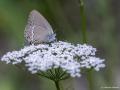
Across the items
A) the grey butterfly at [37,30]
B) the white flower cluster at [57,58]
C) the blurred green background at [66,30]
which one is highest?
the blurred green background at [66,30]

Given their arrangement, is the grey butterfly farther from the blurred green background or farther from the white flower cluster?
the blurred green background

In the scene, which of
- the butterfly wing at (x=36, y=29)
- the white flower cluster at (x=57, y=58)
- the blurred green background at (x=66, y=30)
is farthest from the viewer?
the blurred green background at (x=66, y=30)

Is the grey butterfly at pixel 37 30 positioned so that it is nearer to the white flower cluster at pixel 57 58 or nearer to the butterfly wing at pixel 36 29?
the butterfly wing at pixel 36 29

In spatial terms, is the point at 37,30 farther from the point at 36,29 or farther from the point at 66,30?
the point at 66,30

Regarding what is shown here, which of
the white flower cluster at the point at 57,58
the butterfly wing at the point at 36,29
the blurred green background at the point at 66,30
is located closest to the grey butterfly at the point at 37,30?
the butterfly wing at the point at 36,29

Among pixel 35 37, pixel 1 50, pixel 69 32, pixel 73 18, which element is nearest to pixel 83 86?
pixel 73 18

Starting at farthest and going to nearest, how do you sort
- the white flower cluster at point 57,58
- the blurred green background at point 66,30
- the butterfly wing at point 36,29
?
the blurred green background at point 66,30, the butterfly wing at point 36,29, the white flower cluster at point 57,58

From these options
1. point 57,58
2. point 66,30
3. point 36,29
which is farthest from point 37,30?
point 66,30

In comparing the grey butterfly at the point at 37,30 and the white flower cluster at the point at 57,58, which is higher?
the grey butterfly at the point at 37,30
